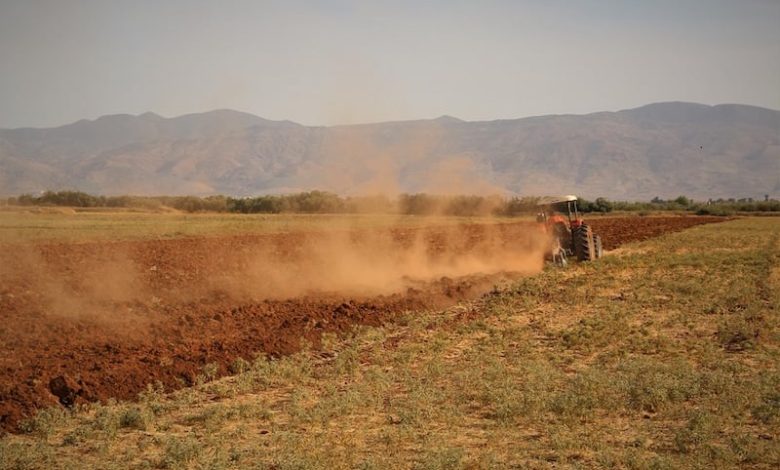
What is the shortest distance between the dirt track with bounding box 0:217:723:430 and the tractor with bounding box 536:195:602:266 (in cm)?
124

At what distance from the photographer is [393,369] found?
1197 centimetres

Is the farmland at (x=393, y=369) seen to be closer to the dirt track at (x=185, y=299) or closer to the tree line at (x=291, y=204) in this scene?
the dirt track at (x=185, y=299)

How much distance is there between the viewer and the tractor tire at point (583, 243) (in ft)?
86.9

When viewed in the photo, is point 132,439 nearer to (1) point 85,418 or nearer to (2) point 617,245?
(1) point 85,418

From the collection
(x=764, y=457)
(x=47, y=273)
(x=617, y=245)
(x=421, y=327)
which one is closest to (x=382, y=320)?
(x=421, y=327)

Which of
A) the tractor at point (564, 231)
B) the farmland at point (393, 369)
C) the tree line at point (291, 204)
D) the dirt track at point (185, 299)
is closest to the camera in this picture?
the farmland at point (393, 369)

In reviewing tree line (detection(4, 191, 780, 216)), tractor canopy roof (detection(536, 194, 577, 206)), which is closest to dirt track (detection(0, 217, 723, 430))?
tractor canopy roof (detection(536, 194, 577, 206))

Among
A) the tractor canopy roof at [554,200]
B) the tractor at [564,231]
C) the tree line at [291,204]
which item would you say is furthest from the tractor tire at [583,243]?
the tree line at [291,204]

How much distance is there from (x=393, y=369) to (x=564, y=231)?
54.7 feet

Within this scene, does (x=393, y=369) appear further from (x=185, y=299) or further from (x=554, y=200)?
(x=554, y=200)

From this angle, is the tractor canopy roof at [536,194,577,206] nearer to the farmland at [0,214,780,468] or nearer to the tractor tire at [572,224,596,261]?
the tractor tire at [572,224,596,261]

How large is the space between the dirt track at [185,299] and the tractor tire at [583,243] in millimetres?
1745

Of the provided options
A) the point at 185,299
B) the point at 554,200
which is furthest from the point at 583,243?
the point at 185,299

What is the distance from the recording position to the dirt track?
37.6 ft
